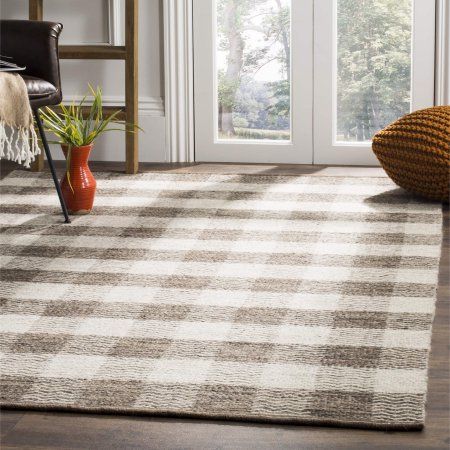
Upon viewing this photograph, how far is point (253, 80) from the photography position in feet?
13.7

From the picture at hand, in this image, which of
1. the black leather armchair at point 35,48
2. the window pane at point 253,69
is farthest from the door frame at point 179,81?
the black leather armchair at point 35,48

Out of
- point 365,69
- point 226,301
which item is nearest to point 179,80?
point 365,69

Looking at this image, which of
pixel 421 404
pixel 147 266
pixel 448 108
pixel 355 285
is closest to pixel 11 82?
pixel 147 266

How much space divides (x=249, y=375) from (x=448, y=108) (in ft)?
5.85

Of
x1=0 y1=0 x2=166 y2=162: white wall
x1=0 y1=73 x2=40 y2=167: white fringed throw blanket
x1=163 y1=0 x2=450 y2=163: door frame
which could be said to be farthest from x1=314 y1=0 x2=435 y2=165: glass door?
x1=0 y1=73 x2=40 y2=167: white fringed throw blanket

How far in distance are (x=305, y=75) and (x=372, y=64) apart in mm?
270

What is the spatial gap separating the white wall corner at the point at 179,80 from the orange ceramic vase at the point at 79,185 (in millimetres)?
919

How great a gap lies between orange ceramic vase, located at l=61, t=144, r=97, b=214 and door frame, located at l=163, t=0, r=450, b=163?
92cm

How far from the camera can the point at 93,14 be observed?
13.8 feet

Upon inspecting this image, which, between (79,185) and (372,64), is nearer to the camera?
(79,185)

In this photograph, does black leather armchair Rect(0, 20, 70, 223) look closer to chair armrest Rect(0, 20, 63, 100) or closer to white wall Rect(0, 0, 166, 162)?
chair armrest Rect(0, 20, 63, 100)

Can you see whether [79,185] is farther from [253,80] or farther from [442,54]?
[442,54]

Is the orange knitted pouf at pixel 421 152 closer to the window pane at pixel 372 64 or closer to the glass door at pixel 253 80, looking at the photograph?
the window pane at pixel 372 64

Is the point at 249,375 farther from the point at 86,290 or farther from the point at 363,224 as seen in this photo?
the point at 363,224
